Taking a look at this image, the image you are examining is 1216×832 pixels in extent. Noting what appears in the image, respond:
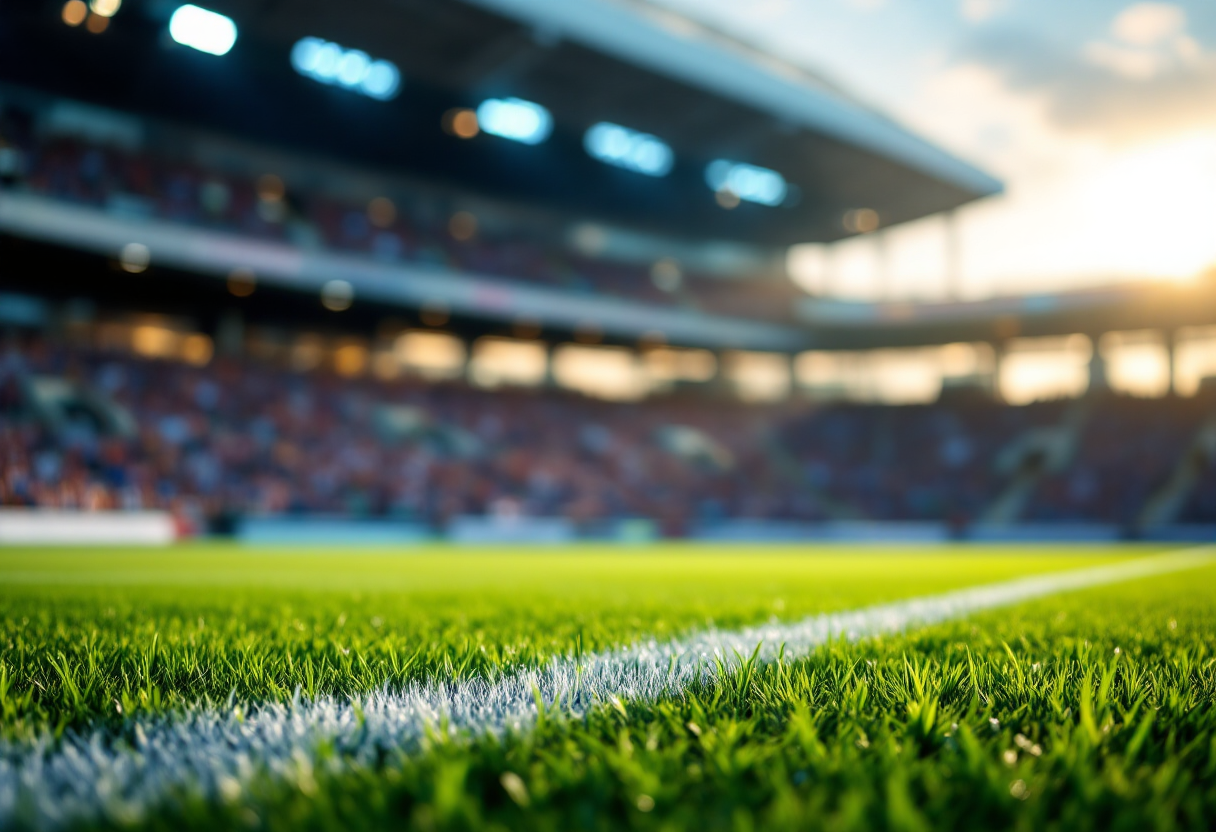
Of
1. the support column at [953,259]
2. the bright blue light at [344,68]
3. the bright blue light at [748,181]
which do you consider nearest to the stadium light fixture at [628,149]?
the bright blue light at [748,181]

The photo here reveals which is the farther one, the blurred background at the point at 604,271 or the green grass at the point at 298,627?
the blurred background at the point at 604,271

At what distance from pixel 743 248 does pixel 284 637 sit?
3518cm

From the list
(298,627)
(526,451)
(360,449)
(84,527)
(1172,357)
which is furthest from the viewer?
(1172,357)

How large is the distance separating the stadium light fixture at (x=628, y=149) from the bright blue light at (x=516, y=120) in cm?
146

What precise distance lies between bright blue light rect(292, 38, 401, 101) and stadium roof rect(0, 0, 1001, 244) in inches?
13.2

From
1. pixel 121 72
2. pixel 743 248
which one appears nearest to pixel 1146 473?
pixel 743 248

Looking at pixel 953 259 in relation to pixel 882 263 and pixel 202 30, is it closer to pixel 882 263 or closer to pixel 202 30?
pixel 882 263

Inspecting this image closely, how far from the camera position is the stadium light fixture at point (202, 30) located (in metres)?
18.8

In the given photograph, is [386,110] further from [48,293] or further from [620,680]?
[620,680]

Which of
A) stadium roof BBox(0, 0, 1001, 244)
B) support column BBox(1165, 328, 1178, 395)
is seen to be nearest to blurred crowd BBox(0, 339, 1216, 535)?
support column BBox(1165, 328, 1178, 395)

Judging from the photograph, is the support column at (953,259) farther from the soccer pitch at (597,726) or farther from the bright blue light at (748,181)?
the soccer pitch at (597,726)

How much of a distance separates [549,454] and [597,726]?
2552 centimetres

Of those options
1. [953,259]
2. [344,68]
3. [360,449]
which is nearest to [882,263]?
[953,259]

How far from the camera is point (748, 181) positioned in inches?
1145
